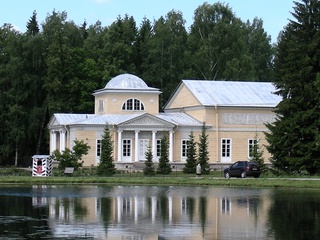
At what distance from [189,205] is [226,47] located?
212 feet

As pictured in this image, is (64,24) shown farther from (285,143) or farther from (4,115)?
(285,143)

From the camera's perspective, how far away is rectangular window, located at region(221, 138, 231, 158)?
7531cm

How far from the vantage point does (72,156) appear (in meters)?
63.6

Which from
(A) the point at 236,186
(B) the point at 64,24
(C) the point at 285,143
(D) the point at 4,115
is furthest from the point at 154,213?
(B) the point at 64,24

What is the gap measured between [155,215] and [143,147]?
146 feet

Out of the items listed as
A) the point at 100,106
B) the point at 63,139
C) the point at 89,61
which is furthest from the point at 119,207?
the point at 89,61

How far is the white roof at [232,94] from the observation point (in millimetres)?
75562

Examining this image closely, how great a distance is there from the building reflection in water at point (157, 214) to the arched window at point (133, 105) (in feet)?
109

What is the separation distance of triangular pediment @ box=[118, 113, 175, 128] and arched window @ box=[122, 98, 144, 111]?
4456 millimetres

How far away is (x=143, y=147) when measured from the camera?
72875 millimetres

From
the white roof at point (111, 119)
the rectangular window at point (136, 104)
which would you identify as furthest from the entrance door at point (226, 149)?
the rectangular window at point (136, 104)

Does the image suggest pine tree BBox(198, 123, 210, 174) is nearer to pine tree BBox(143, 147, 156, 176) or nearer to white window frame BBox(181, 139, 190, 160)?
pine tree BBox(143, 147, 156, 176)

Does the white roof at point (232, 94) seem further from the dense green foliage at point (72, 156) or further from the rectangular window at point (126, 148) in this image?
the dense green foliage at point (72, 156)

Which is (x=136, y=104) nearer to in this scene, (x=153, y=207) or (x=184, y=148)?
(x=184, y=148)
